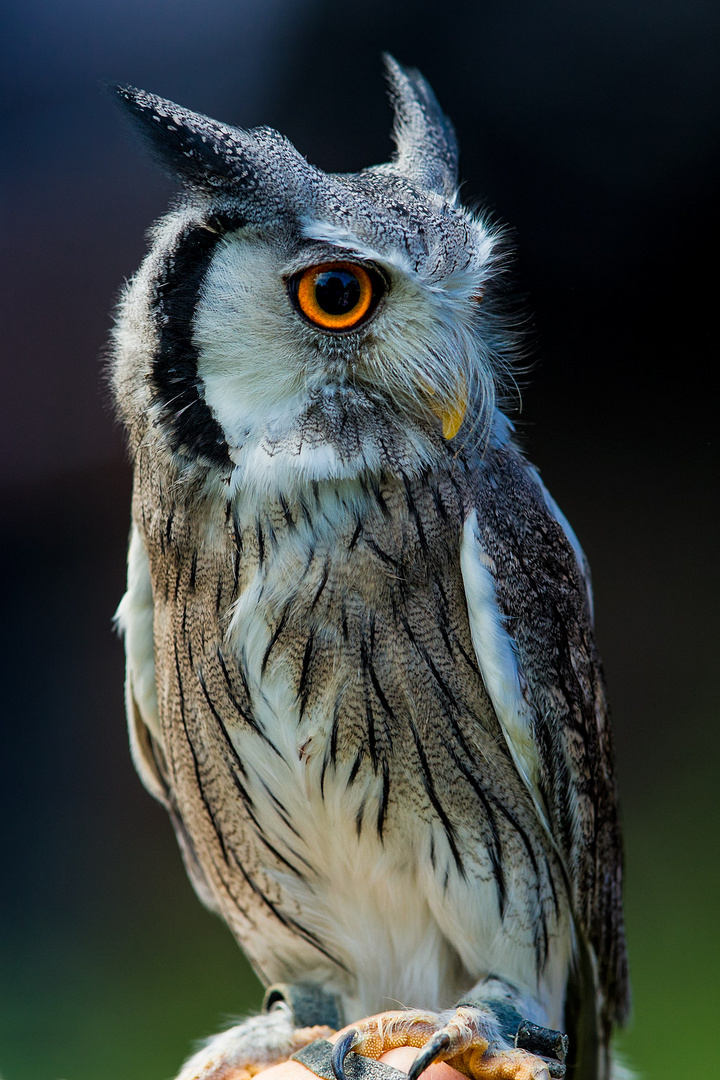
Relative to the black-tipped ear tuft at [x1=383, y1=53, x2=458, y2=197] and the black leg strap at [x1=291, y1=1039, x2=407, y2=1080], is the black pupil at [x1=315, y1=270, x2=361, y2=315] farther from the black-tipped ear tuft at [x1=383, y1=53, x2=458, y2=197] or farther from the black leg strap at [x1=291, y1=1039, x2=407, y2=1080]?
the black leg strap at [x1=291, y1=1039, x2=407, y2=1080]

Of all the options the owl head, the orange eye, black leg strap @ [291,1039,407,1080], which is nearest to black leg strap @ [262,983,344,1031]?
black leg strap @ [291,1039,407,1080]

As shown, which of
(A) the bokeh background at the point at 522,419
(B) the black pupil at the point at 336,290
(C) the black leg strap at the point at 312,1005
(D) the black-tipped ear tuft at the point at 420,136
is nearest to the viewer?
(B) the black pupil at the point at 336,290

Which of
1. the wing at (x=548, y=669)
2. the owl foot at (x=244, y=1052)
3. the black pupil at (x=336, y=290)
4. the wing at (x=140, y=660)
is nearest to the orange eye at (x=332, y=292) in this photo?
the black pupil at (x=336, y=290)

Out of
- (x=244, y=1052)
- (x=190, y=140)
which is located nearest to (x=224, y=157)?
Result: (x=190, y=140)

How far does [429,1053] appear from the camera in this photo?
85 cm

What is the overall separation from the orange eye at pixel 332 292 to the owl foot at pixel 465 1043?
744mm

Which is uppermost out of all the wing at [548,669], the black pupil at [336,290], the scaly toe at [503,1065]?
the black pupil at [336,290]

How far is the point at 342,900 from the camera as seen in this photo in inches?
42.6

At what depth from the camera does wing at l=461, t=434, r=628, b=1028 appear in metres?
0.93

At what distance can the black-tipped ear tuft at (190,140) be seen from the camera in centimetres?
84

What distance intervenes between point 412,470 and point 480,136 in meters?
1.37

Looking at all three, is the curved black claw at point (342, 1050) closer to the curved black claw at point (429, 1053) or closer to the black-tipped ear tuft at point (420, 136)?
the curved black claw at point (429, 1053)

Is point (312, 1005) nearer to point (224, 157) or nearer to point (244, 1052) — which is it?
point (244, 1052)

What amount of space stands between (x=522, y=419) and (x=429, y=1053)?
1023mm
